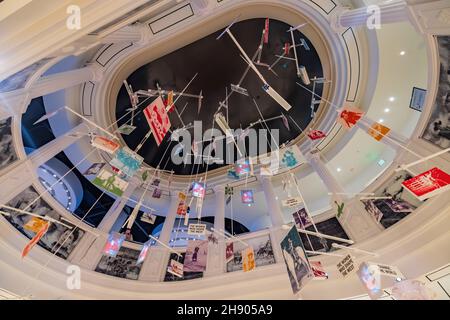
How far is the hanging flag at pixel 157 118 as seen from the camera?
6.20 m

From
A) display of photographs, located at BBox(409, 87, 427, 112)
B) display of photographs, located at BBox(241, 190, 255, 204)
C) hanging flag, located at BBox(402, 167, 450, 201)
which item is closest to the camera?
hanging flag, located at BBox(402, 167, 450, 201)

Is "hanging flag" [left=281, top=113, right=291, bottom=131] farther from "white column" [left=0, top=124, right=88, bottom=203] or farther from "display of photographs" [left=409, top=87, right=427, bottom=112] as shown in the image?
"white column" [left=0, top=124, right=88, bottom=203]

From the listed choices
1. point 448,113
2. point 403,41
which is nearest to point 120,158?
point 448,113

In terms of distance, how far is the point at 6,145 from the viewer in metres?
6.61

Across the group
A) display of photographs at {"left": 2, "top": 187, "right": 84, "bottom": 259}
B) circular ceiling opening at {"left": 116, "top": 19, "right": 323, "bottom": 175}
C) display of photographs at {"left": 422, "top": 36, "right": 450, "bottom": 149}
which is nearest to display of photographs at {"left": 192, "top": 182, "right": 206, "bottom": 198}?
circular ceiling opening at {"left": 116, "top": 19, "right": 323, "bottom": 175}

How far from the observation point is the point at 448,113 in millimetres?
5895

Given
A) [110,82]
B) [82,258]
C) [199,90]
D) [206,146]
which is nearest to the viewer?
[82,258]

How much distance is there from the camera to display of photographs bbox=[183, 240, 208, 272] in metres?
7.14

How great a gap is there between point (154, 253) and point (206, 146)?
5018 millimetres

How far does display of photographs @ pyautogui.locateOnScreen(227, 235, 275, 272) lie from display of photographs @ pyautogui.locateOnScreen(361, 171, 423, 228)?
10.1 ft

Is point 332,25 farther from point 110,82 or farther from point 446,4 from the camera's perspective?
point 110,82

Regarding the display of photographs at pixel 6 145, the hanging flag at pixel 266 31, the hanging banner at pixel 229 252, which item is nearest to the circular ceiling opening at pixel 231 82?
the hanging flag at pixel 266 31

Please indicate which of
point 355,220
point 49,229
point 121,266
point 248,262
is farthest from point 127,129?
point 355,220

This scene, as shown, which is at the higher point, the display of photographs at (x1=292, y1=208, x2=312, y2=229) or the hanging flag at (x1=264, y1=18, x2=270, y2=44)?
the hanging flag at (x1=264, y1=18, x2=270, y2=44)
